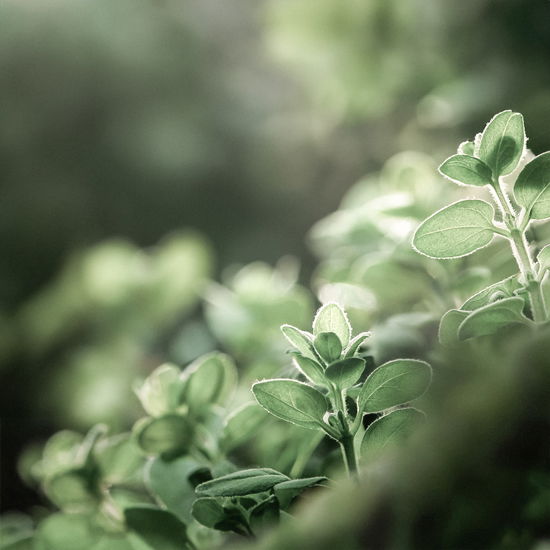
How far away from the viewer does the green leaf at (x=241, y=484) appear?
1.14 feet

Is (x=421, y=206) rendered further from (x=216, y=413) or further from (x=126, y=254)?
(x=126, y=254)

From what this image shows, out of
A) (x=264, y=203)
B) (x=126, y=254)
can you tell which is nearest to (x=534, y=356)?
(x=126, y=254)

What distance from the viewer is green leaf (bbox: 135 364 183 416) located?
1.56 feet

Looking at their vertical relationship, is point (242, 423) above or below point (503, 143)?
below

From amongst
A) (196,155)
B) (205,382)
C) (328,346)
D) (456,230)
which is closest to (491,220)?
(456,230)

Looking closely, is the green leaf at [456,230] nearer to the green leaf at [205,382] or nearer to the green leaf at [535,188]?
the green leaf at [535,188]

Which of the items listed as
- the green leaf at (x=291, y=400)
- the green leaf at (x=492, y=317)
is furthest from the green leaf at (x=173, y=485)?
the green leaf at (x=492, y=317)

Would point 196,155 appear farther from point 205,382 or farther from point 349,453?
point 349,453

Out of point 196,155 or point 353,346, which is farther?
point 196,155

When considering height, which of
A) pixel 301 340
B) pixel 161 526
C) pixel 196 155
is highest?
pixel 196 155

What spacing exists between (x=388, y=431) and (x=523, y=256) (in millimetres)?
132

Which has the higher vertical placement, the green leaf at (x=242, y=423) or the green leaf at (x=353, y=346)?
the green leaf at (x=353, y=346)

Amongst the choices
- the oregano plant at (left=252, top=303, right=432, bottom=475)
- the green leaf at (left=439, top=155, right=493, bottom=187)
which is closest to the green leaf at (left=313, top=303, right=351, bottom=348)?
the oregano plant at (left=252, top=303, right=432, bottom=475)

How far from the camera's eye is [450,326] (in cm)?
37
